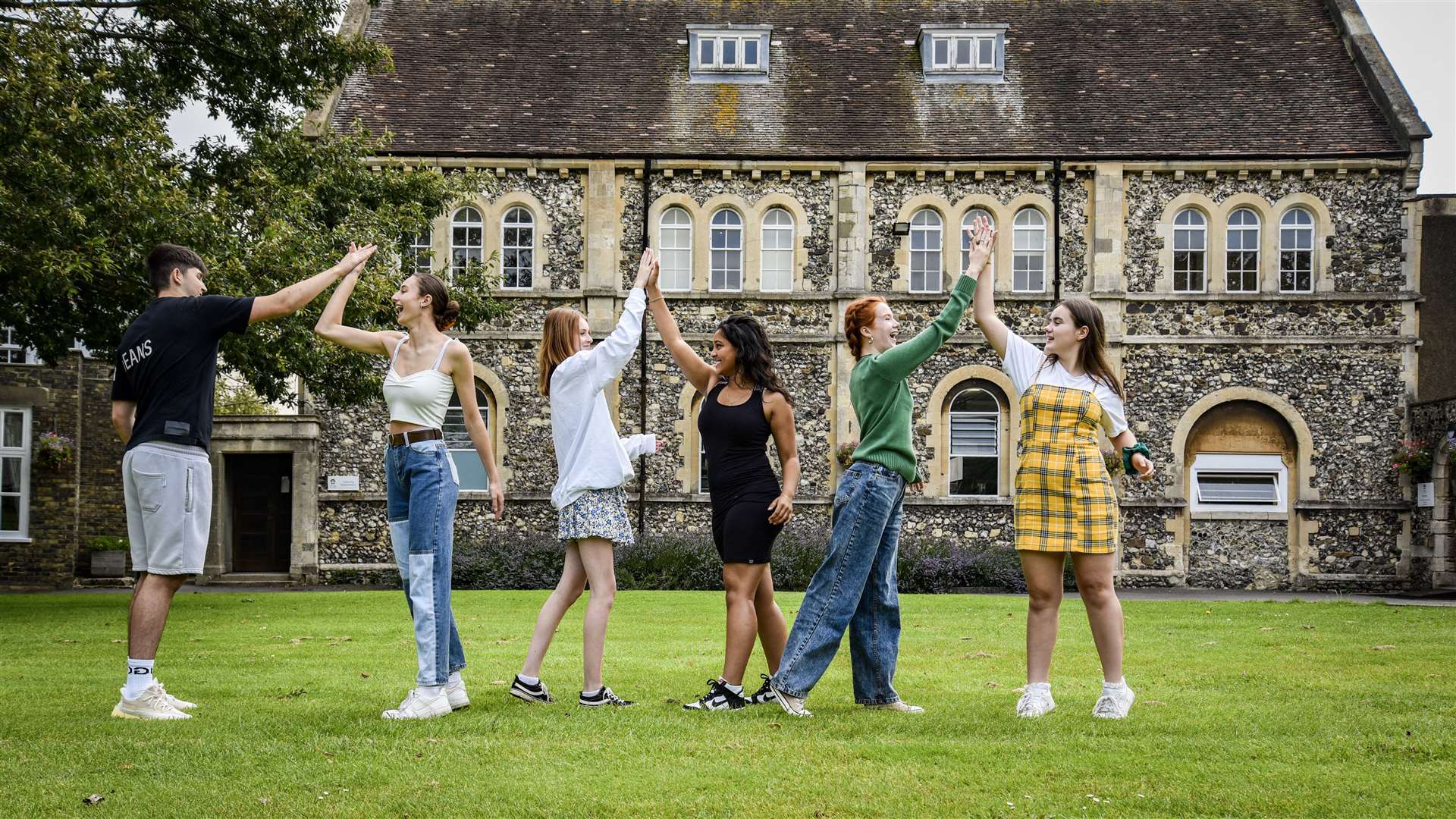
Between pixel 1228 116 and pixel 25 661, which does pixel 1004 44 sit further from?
pixel 25 661

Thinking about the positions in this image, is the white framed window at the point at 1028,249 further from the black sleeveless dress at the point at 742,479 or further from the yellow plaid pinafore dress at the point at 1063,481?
the black sleeveless dress at the point at 742,479

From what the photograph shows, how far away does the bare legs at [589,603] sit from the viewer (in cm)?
682

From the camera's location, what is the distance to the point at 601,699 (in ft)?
22.6

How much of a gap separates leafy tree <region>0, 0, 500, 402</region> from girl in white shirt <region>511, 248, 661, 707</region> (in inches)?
306

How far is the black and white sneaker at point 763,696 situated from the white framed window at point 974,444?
17.0 metres

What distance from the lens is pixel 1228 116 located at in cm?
2452

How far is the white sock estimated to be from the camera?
6.34 m

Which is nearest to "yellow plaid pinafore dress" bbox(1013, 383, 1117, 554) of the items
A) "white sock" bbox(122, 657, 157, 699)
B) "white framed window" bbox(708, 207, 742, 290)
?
"white sock" bbox(122, 657, 157, 699)

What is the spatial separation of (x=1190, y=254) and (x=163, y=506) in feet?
69.4

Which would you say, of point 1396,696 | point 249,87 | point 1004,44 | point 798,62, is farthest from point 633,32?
point 1396,696

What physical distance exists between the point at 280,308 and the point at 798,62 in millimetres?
21112

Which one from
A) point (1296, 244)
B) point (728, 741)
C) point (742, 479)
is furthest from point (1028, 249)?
point (728, 741)

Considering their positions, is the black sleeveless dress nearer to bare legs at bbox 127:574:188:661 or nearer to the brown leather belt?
the brown leather belt

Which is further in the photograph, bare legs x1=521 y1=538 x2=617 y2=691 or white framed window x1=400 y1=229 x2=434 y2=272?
white framed window x1=400 y1=229 x2=434 y2=272
